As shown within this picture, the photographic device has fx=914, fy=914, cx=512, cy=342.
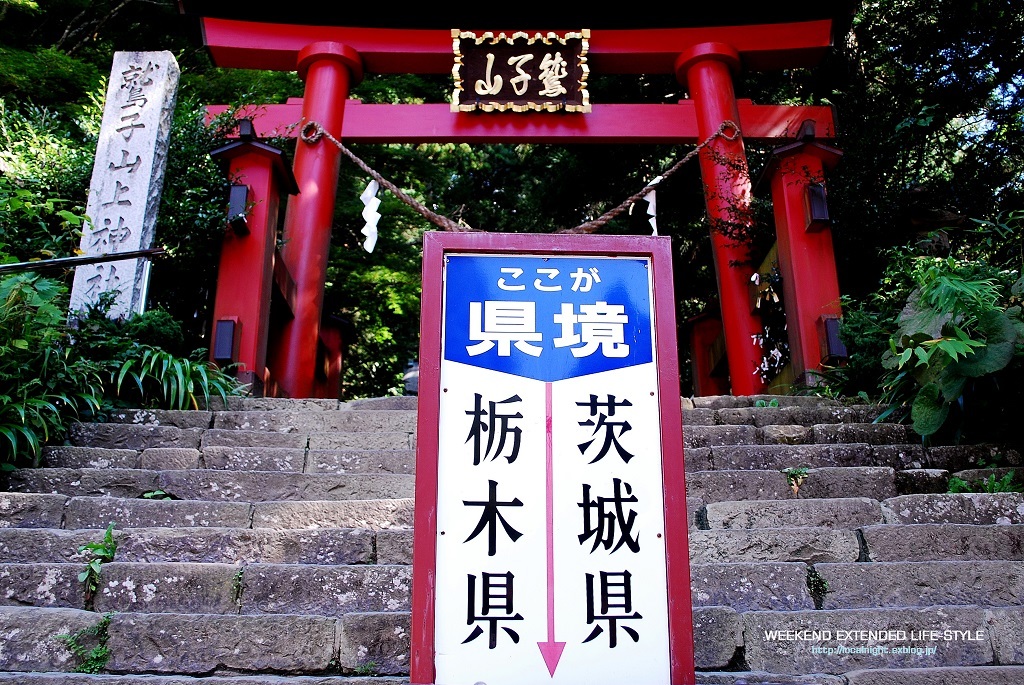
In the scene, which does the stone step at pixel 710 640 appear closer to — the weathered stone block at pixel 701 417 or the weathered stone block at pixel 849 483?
the weathered stone block at pixel 849 483

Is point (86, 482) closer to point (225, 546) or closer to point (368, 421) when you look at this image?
point (225, 546)

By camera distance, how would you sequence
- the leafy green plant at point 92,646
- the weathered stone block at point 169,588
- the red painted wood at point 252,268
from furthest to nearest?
the red painted wood at point 252,268
the weathered stone block at point 169,588
the leafy green plant at point 92,646

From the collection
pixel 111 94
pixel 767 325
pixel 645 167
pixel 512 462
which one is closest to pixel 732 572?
pixel 512 462

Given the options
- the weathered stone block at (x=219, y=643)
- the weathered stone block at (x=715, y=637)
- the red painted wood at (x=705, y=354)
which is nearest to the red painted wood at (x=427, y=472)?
the weathered stone block at (x=219, y=643)

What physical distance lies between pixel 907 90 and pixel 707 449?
680 centimetres

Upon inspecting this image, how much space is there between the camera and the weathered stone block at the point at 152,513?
3793mm

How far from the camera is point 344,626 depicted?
2877 millimetres

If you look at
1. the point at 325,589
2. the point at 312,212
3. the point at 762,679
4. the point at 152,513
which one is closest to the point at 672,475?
the point at 762,679

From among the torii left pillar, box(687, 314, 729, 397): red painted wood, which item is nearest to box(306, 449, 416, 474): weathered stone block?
the torii left pillar

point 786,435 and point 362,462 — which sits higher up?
point 786,435

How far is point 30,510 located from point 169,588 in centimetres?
111

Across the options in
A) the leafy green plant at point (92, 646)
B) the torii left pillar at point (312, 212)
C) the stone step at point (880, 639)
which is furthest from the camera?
the torii left pillar at point (312, 212)

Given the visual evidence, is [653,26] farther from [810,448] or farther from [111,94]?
[810,448]

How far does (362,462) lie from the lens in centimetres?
454
